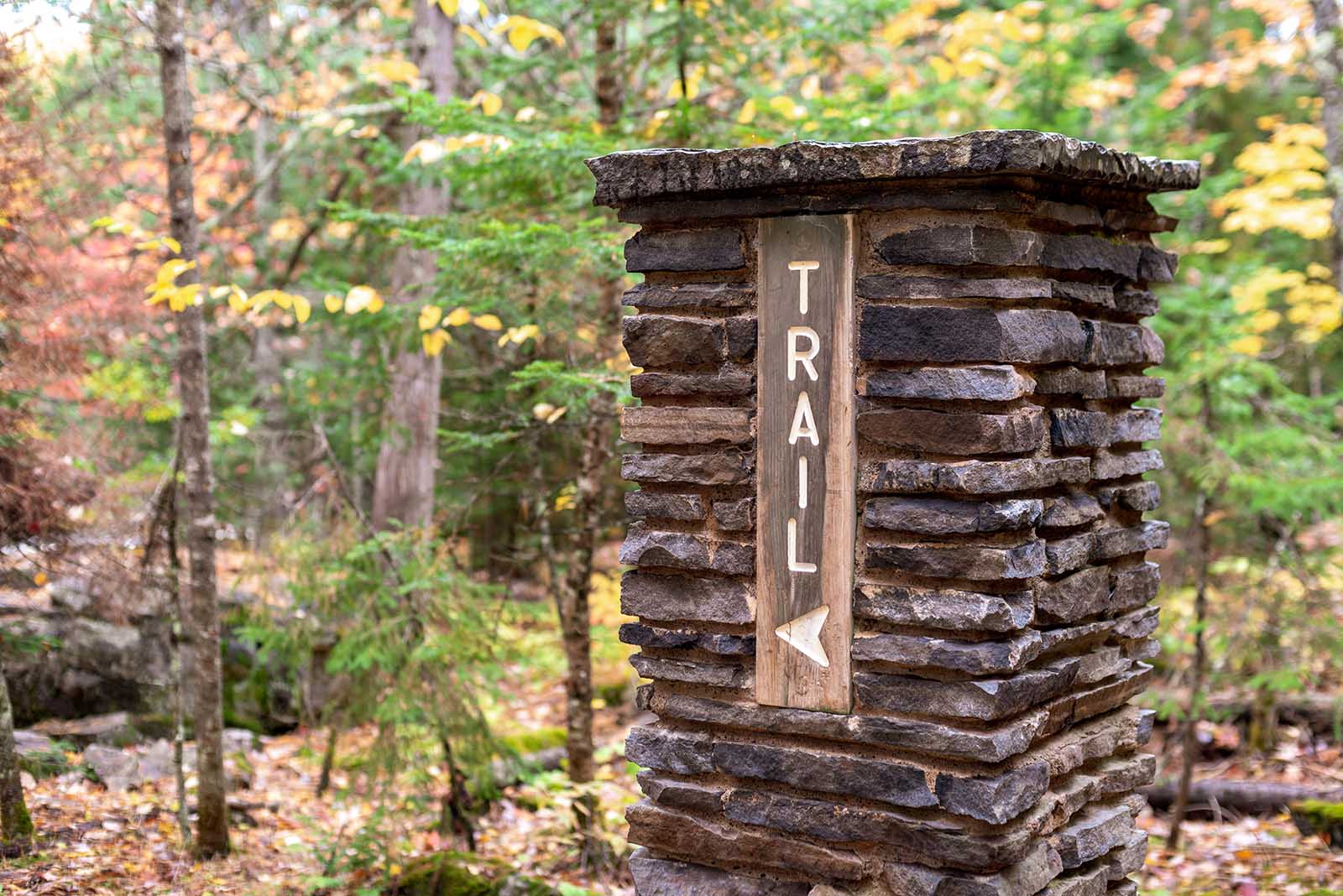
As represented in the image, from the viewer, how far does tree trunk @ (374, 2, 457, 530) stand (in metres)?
9.84

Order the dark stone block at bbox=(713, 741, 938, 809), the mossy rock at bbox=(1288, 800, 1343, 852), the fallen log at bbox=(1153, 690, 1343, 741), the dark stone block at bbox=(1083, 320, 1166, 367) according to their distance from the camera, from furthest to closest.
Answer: the fallen log at bbox=(1153, 690, 1343, 741) < the mossy rock at bbox=(1288, 800, 1343, 852) < the dark stone block at bbox=(1083, 320, 1166, 367) < the dark stone block at bbox=(713, 741, 938, 809)

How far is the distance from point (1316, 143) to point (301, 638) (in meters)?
12.8

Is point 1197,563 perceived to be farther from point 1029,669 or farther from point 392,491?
point 392,491

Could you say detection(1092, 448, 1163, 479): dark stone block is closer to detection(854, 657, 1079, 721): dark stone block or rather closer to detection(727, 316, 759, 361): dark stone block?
detection(854, 657, 1079, 721): dark stone block

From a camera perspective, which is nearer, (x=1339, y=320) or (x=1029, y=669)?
(x=1029, y=669)

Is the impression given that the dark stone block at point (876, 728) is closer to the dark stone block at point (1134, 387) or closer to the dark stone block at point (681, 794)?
the dark stone block at point (681, 794)

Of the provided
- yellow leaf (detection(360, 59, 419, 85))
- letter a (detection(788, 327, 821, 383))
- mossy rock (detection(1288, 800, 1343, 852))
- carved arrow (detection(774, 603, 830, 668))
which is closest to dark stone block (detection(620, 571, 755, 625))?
carved arrow (detection(774, 603, 830, 668))

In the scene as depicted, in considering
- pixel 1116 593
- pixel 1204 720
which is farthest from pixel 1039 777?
pixel 1204 720

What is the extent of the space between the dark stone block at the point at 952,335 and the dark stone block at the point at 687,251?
0.52 meters

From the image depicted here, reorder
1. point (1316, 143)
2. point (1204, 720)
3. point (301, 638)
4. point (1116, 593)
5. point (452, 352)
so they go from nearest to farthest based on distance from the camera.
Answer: point (1116, 593), point (301, 638), point (1204, 720), point (452, 352), point (1316, 143)

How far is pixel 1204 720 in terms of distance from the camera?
10148 mm

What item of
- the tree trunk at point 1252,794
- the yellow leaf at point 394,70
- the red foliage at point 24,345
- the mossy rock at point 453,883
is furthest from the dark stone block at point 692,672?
the tree trunk at point 1252,794

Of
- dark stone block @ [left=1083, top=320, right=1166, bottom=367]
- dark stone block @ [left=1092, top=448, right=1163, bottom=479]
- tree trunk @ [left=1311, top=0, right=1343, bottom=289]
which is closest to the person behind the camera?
dark stone block @ [left=1083, top=320, right=1166, bottom=367]

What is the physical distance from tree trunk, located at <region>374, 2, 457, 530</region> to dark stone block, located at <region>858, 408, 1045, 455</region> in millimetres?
6557
